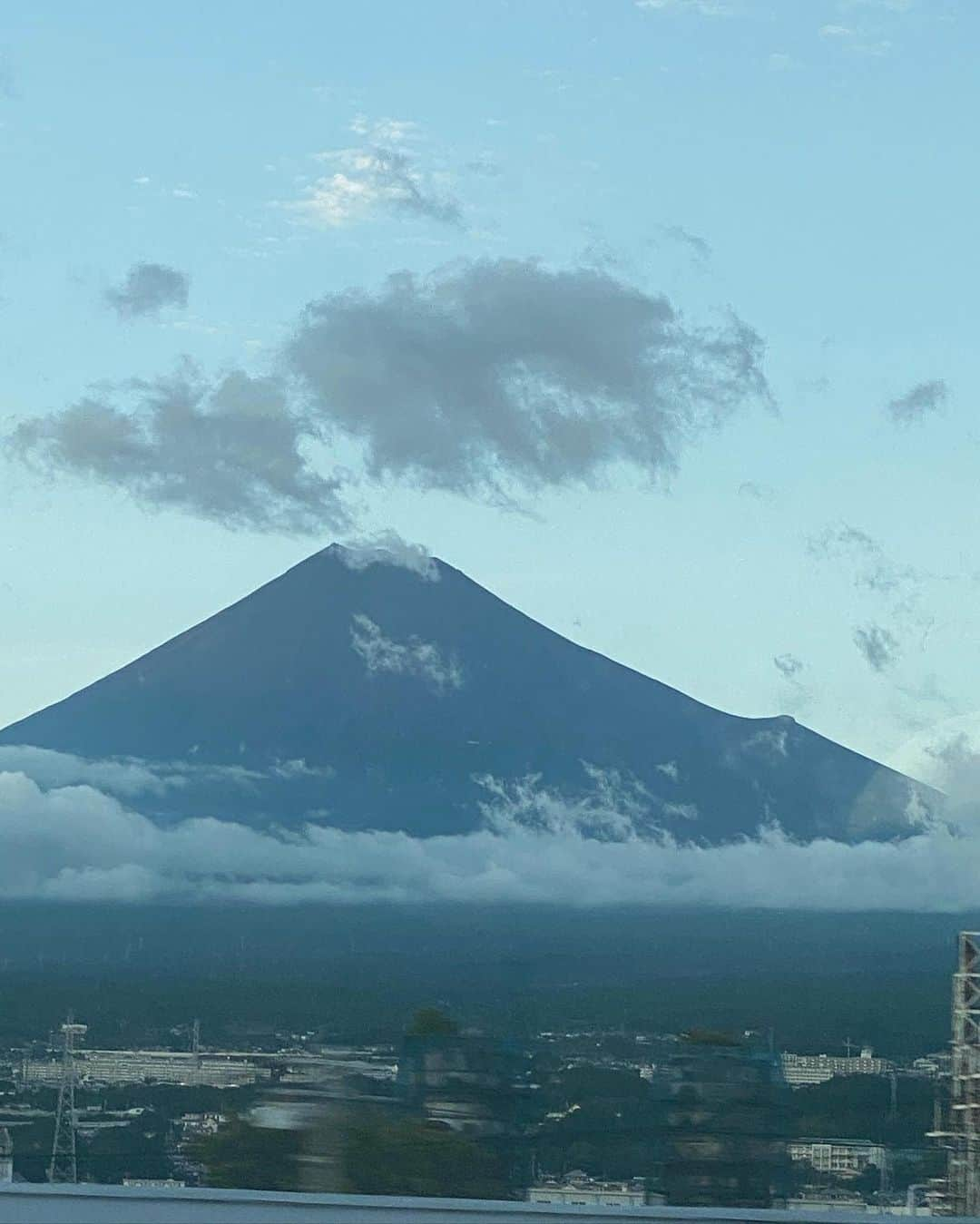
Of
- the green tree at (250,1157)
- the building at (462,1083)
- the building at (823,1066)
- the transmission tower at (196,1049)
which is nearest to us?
the green tree at (250,1157)

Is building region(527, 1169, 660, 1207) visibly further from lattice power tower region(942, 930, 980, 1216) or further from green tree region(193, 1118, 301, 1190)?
lattice power tower region(942, 930, 980, 1216)

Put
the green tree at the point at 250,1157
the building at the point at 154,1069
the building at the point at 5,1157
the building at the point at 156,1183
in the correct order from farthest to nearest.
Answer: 1. the building at the point at 154,1069
2. the green tree at the point at 250,1157
3. the building at the point at 5,1157
4. the building at the point at 156,1183

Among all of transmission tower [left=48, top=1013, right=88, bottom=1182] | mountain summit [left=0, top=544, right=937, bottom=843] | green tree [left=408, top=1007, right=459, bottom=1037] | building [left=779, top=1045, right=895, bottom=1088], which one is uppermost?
mountain summit [left=0, top=544, right=937, bottom=843]

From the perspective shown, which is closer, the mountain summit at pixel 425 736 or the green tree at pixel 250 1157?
the green tree at pixel 250 1157

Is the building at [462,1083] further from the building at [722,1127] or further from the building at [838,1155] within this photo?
the building at [838,1155]

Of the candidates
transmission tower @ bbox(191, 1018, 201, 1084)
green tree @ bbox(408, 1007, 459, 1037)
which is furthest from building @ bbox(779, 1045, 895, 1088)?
transmission tower @ bbox(191, 1018, 201, 1084)

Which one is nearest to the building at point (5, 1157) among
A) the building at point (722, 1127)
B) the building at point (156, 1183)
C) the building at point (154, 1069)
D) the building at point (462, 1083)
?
the building at point (156, 1183)

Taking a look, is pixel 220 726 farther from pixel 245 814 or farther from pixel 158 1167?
pixel 158 1167
